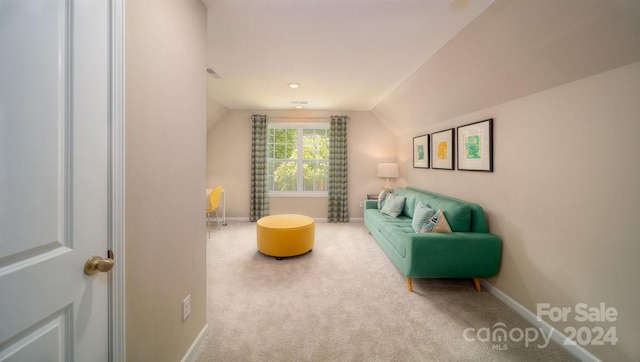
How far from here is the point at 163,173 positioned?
4.14ft

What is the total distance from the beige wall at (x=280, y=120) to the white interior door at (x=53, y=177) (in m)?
4.43

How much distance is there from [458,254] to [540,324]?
0.71 meters

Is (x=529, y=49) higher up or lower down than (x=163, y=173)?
higher up

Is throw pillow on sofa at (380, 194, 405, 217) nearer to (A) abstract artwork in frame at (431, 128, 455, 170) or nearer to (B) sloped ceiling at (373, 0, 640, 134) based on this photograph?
(A) abstract artwork in frame at (431, 128, 455, 170)

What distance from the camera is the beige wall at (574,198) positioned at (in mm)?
1413

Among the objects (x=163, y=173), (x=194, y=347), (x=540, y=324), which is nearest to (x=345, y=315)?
(x=194, y=347)

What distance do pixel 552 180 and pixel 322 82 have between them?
108 inches

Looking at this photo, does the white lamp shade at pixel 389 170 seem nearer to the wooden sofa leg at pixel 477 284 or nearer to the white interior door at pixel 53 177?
the wooden sofa leg at pixel 477 284

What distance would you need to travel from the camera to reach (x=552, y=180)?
184 centimetres

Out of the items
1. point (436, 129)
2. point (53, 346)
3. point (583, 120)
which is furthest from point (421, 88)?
point (53, 346)

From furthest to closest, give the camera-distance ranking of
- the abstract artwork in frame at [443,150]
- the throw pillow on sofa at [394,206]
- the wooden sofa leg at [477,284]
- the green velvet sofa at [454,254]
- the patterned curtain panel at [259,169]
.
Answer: the patterned curtain panel at [259,169], the throw pillow on sofa at [394,206], the abstract artwork in frame at [443,150], the wooden sofa leg at [477,284], the green velvet sofa at [454,254]

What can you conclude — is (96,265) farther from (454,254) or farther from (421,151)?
(421,151)

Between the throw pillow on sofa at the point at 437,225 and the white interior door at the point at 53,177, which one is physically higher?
the white interior door at the point at 53,177

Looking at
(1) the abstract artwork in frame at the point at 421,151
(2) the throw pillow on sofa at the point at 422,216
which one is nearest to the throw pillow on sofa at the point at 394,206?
(1) the abstract artwork in frame at the point at 421,151
